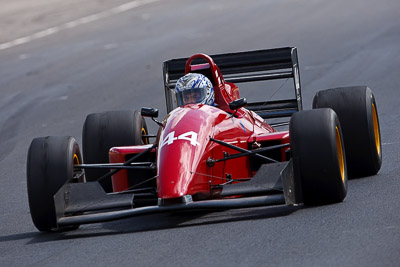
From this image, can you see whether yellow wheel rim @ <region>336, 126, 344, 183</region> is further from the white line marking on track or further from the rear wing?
the white line marking on track

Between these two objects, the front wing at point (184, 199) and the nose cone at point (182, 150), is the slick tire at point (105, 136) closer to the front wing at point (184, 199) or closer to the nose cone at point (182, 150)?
the nose cone at point (182, 150)

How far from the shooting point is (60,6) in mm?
30750

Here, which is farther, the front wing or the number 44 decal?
the number 44 decal

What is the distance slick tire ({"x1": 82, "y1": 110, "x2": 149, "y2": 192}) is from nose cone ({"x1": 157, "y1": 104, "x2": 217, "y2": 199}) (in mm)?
1528

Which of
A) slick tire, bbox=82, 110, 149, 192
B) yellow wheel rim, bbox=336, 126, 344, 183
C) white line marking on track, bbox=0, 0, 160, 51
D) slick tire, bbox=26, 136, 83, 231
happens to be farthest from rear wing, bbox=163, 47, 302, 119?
white line marking on track, bbox=0, 0, 160, 51

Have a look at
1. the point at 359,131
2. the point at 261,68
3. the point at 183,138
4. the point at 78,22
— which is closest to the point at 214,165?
the point at 183,138

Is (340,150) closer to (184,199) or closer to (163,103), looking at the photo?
(184,199)

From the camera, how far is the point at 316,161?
8672 millimetres

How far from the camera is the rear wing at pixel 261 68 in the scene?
38.9ft

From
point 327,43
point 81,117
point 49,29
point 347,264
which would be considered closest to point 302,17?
point 327,43

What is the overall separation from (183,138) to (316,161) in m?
1.19

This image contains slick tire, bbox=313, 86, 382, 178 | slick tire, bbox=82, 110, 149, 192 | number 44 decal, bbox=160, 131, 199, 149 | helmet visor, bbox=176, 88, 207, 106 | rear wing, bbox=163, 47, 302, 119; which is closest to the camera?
number 44 decal, bbox=160, 131, 199, 149

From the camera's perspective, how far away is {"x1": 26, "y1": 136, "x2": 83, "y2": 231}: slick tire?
8.95 metres

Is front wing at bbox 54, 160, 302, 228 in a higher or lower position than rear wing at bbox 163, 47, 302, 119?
lower
